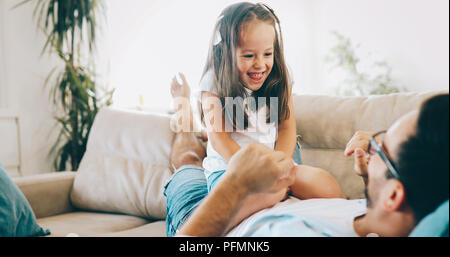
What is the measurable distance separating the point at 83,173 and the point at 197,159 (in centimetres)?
63

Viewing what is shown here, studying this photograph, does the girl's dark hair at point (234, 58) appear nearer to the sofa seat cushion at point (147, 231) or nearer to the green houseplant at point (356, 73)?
the sofa seat cushion at point (147, 231)

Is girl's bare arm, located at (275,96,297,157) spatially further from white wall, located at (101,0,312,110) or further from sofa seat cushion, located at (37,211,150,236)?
white wall, located at (101,0,312,110)

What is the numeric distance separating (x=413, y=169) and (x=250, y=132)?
0.52 m

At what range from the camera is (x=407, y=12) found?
11.3 feet

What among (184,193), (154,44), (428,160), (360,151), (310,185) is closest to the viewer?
(428,160)

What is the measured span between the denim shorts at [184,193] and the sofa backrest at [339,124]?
210 mm

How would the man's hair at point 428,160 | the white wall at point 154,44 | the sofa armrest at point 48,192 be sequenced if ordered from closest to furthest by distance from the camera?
the man's hair at point 428,160, the sofa armrest at point 48,192, the white wall at point 154,44

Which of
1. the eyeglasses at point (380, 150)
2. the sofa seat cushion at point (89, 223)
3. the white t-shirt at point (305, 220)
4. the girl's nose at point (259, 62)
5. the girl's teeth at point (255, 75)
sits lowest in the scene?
the sofa seat cushion at point (89, 223)

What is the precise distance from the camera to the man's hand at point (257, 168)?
24.4 inches

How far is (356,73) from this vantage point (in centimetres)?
380

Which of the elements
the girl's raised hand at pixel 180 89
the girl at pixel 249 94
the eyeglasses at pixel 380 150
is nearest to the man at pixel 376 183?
the eyeglasses at pixel 380 150

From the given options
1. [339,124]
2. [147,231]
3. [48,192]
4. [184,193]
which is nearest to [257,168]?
[184,193]

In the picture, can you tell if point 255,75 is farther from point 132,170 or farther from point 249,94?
point 132,170
